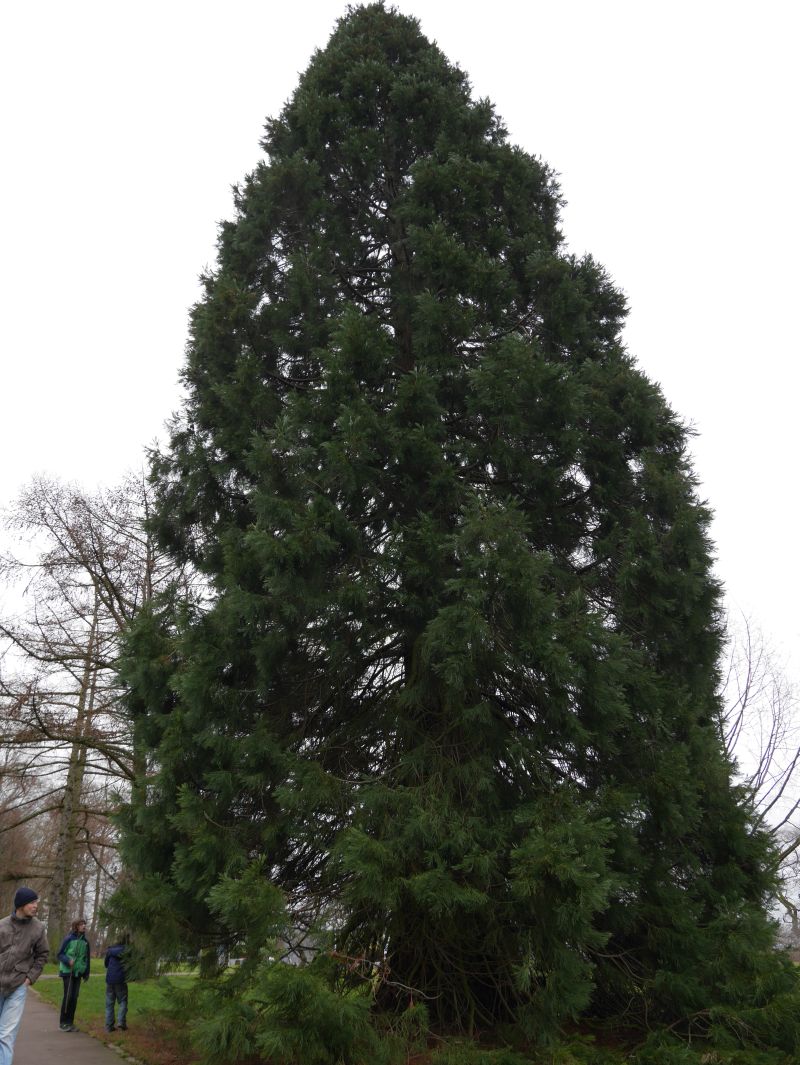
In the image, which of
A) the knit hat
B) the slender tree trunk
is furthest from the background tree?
the knit hat

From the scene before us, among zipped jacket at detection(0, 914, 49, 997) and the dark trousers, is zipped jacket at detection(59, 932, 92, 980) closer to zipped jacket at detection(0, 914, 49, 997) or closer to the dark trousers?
the dark trousers

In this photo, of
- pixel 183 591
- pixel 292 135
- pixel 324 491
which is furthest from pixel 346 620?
pixel 292 135

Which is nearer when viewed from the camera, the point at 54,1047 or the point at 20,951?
the point at 20,951

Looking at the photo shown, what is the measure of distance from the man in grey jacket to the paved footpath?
2.23 meters

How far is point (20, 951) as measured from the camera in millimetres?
5605

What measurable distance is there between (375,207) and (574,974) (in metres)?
9.21

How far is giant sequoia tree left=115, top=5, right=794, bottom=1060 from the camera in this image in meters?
6.27

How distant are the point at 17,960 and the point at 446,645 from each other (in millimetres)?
3943

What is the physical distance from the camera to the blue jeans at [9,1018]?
545cm

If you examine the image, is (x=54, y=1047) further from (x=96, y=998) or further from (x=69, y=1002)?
(x=96, y=998)

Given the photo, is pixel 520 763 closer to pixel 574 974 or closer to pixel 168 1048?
pixel 574 974

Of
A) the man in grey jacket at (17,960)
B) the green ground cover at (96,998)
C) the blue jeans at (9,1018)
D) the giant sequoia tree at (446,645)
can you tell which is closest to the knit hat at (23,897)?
the man in grey jacket at (17,960)

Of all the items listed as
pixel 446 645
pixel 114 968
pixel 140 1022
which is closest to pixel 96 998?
pixel 114 968

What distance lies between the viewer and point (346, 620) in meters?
7.46
